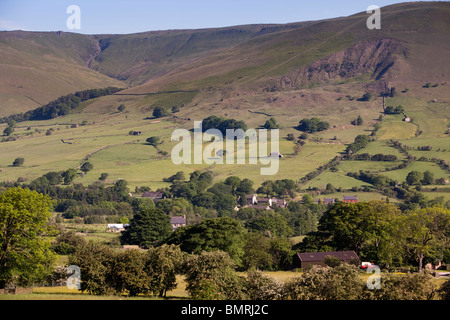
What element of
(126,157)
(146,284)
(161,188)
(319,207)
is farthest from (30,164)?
(146,284)

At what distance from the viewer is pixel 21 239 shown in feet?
127

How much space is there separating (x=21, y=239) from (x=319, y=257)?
3400 centimetres

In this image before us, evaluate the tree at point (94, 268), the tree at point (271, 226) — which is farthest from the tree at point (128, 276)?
the tree at point (271, 226)

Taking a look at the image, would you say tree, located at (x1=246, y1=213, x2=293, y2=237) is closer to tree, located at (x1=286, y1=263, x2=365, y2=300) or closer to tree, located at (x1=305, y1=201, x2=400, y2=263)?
tree, located at (x1=305, y1=201, x2=400, y2=263)

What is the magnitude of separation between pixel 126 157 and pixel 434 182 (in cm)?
8572

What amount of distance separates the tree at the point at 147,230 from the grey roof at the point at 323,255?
84.1 feet

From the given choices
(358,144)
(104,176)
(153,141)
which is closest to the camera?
(104,176)

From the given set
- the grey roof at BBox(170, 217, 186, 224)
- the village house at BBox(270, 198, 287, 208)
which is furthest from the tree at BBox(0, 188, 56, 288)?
the village house at BBox(270, 198, 287, 208)

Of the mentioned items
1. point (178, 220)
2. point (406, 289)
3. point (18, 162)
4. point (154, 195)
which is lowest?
point (178, 220)

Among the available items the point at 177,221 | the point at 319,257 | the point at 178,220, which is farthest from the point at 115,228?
the point at 319,257

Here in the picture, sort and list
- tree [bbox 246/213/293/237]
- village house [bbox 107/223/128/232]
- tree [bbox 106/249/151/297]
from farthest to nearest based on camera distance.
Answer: village house [bbox 107/223/128/232], tree [bbox 246/213/293/237], tree [bbox 106/249/151/297]

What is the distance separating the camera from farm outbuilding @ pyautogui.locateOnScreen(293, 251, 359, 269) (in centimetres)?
6019

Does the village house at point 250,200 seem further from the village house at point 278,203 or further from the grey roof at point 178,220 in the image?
the grey roof at point 178,220

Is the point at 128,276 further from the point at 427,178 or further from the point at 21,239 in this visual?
the point at 427,178
